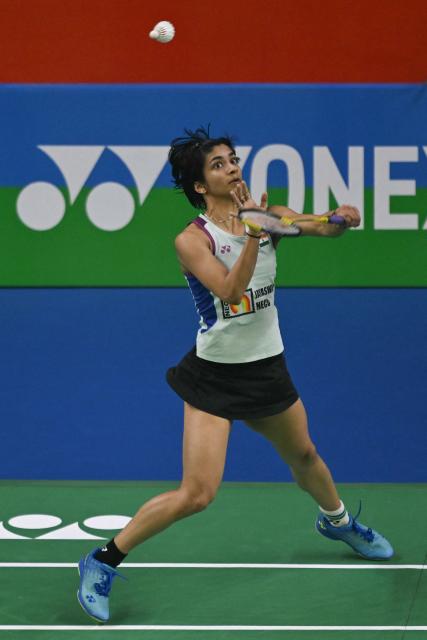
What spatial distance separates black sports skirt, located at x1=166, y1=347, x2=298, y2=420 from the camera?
14.4 ft

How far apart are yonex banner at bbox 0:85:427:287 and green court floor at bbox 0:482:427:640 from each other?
1.14 metres

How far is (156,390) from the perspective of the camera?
6.08 metres

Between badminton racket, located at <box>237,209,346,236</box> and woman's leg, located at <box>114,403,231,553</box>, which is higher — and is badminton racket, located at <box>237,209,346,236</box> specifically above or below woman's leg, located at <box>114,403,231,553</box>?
above

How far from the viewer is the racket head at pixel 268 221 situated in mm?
3938

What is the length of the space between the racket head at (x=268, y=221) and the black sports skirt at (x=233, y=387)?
63cm

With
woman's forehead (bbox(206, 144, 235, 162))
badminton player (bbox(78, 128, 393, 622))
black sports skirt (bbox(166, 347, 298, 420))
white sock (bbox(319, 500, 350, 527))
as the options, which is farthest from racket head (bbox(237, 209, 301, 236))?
white sock (bbox(319, 500, 350, 527))

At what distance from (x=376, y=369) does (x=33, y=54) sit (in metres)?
2.40

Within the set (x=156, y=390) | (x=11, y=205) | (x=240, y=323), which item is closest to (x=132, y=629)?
(x=240, y=323)

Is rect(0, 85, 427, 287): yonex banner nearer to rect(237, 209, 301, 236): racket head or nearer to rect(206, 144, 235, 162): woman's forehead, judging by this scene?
rect(206, 144, 235, 162): woman's forehead

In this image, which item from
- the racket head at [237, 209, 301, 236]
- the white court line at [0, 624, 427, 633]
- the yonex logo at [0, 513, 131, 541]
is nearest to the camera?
the racket head at [237, 209, 301, 236]

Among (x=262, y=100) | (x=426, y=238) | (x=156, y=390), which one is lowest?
(x=156, y=390)

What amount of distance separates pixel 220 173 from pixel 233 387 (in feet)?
2.71

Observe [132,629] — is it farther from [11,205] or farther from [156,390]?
[11,205]

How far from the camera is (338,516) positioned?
4.84 metres
